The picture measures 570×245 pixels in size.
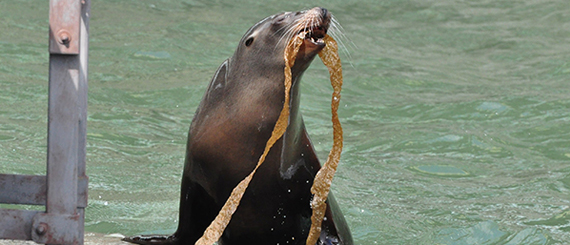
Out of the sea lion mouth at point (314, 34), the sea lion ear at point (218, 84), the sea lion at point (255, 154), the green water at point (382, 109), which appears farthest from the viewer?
the green water at point (382, 109)

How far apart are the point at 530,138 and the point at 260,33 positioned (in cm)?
495

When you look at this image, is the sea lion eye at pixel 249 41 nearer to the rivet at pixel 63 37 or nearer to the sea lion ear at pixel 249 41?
the sea lion ear at pixel 249 41

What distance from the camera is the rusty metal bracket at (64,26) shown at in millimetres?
2840

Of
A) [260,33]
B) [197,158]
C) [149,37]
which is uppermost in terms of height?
[260,33]

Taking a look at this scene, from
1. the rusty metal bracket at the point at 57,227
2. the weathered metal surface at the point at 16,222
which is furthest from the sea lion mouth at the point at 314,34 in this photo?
the weathered metal surface at the point at 16,222

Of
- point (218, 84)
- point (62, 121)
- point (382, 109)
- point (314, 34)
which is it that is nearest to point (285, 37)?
point (314, 34)

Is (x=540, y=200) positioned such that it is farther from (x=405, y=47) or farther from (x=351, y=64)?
(x=405, y=47)

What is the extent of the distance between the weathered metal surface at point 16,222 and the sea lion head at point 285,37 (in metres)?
1.41

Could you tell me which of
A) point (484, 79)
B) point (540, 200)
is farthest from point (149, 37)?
point (540, 200)

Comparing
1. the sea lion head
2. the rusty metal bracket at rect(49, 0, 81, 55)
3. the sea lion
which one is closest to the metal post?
the rusty metal bracket at rect(49, 0, 81, 55)

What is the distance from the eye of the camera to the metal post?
287cm

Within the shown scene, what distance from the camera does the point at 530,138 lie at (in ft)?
27.2

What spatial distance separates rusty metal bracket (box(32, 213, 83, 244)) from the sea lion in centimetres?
104

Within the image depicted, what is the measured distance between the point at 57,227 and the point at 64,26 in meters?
0.72
